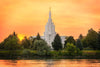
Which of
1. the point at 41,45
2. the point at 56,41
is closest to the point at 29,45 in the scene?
the point at 56,41

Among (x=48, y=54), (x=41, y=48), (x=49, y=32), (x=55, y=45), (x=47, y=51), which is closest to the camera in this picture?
(x=41, y=48)

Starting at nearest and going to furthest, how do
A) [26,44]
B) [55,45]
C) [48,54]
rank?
[48,54] < [55,45] < [26,44]

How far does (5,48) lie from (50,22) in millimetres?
65891

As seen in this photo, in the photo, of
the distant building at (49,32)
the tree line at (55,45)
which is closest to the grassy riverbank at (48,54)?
the tree line at (55,45)

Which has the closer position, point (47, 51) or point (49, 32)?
point (47, 51)

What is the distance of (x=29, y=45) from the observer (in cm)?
14888

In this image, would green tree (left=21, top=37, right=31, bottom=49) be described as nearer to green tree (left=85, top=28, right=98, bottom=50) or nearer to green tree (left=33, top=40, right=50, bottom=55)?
green tree (left=85, top=28, right=98, bottom=50)

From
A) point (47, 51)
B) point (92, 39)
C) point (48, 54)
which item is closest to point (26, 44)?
point (92, 39)

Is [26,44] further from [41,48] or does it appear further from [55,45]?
[41,48]

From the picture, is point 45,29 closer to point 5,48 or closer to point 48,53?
point 5,48

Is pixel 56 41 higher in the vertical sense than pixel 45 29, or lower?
lower

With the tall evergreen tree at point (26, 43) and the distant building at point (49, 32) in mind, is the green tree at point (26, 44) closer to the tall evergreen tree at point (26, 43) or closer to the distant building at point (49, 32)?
the tall evergreen tree at point (26, 43)

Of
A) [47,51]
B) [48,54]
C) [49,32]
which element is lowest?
[48,54]

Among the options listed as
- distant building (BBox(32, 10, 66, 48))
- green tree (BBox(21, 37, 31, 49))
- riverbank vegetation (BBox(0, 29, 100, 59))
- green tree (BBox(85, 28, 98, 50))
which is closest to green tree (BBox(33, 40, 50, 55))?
riverbank vegetation (BBox(0, 29, 100, 59))
